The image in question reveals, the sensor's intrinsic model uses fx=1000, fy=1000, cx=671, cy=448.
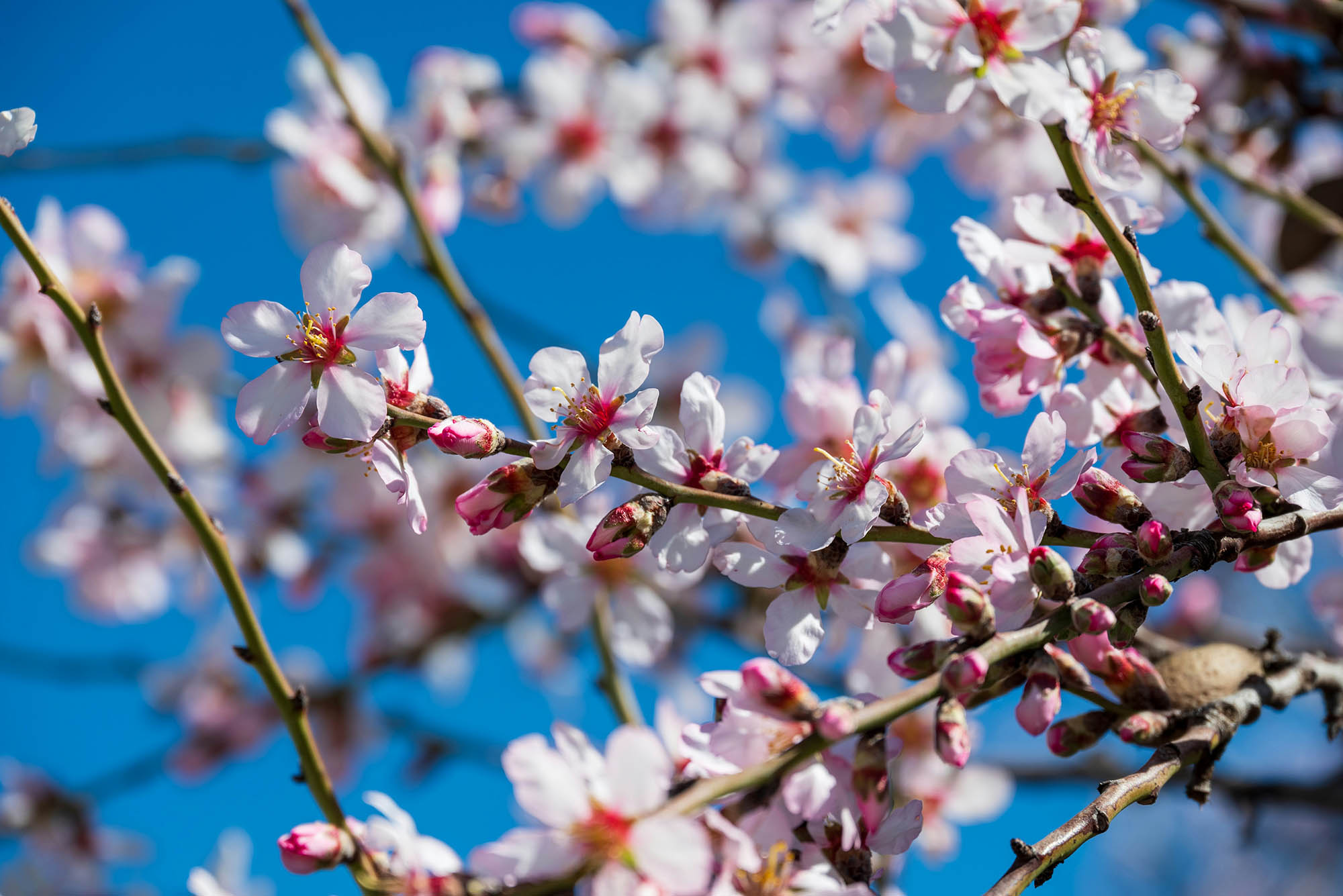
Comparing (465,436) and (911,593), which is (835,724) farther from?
(465,436)

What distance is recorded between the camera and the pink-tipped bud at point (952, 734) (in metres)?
0.62

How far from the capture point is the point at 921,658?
0.65 m

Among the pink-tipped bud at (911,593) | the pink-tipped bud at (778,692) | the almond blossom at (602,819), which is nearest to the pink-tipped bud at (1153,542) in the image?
the pink-tipped bud at (911,593)

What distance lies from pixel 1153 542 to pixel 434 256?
111 cm

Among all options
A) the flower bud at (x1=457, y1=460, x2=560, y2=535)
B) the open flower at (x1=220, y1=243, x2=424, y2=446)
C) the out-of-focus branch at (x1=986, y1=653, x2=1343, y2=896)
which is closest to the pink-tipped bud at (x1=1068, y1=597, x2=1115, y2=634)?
the out-of-focus branch at (x1=986, y1=653, x2=1343, y2=896)

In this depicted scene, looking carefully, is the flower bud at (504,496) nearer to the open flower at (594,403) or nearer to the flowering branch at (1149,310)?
the open flower at (594,403)

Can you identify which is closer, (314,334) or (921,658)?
(921,658)

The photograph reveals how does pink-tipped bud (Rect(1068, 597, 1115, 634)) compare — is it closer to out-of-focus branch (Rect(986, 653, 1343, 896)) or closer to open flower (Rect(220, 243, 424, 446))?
out-of-focus branch (Rect(986, 653, 1343, 896))

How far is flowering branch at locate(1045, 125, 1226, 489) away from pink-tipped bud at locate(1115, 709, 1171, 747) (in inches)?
7.0

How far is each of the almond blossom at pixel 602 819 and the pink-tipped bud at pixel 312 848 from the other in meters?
0.18

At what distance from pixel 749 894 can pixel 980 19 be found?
0.72 meters

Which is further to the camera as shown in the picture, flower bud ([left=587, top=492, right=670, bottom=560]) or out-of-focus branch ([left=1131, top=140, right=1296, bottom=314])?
out-of-focus branch ([left=1131, top=140, right=1296, bottom=314])

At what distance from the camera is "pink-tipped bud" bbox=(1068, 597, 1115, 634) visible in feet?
2.01

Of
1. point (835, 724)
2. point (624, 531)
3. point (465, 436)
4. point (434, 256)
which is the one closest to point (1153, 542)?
point (835, 724)
